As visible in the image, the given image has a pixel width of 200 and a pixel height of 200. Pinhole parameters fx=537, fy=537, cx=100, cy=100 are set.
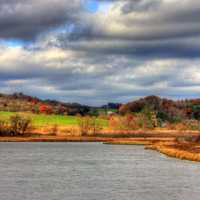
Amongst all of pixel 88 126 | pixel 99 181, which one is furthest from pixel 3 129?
pixel 99 181

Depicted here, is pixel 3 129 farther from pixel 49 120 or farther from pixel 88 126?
pixel 49 120

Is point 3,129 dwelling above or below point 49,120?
below

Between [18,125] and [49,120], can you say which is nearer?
[18,125]

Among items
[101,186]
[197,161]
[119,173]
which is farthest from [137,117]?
[101,186]

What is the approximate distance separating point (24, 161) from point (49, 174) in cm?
1666

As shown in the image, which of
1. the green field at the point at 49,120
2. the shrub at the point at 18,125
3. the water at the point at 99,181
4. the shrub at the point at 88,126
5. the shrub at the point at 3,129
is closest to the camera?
the water at the point at 99,181

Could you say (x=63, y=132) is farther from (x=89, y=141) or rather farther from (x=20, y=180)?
(x=20, y=180)

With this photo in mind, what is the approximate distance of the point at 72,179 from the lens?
4603 centimetres

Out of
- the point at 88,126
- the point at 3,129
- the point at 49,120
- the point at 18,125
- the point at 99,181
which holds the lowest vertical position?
the point at 99,181

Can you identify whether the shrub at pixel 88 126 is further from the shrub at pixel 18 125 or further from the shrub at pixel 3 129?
the shrub at pixel 3 129

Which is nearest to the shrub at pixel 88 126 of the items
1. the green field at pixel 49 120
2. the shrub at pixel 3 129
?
the green field at pixel 49 120

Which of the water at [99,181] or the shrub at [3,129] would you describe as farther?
the shrub at [3,129]

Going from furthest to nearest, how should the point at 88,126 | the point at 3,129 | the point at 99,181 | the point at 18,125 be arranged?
the point at 88,126
the point at 18,125
the point at 3,129
the point at 99,181

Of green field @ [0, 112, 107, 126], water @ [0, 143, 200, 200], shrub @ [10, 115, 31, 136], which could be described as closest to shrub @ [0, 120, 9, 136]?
shrub @ [10, 115, 31, 136]
